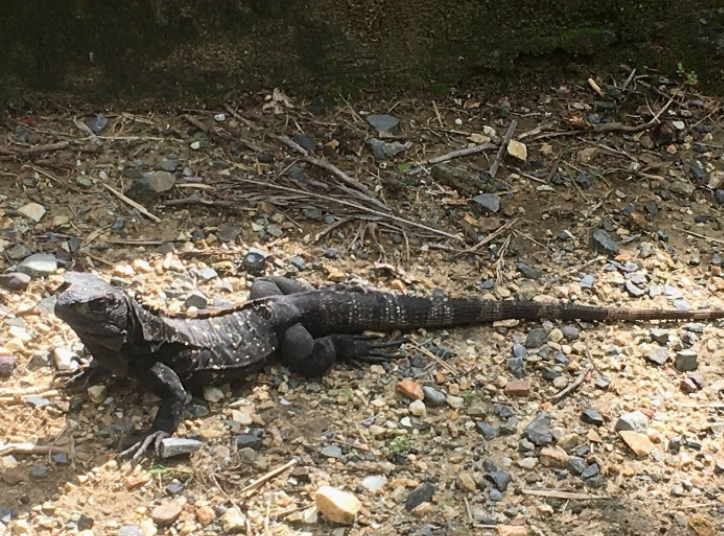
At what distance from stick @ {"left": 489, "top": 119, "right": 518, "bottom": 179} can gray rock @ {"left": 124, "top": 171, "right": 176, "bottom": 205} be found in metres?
1.97

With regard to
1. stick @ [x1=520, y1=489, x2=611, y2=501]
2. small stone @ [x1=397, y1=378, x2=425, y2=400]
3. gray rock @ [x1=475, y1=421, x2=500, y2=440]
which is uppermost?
small stone @ [x1=397, y1=378, x2=425, y2=400]

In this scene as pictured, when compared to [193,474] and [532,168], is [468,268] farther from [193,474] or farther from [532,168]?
[193,474]

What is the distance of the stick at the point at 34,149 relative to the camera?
16.6 feet

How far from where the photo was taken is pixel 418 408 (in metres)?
3.89

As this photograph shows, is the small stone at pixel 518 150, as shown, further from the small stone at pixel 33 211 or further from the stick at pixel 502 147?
the small stone at pixel 33 211

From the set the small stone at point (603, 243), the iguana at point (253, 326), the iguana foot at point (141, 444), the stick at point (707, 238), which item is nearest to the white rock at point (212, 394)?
the iguana at point (253, 326)

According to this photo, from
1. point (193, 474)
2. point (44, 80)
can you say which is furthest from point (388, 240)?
point (44, 80)

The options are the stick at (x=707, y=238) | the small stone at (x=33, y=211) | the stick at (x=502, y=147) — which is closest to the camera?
the small stone at (x=33, y=211)

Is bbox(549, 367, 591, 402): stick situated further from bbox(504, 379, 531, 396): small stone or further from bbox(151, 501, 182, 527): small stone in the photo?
bbox(151, 501, 182, 527): small stone

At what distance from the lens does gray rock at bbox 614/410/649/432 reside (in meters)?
3.81

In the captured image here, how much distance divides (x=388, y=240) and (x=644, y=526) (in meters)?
2.14

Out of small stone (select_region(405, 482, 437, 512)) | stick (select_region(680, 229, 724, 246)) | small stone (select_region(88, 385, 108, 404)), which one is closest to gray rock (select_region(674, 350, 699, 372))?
stick (select_region(680, 229, 724, 246))

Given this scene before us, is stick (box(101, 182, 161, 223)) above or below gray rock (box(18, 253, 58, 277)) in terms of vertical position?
above

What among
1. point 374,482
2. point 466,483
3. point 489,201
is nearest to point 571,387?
point 466,483
